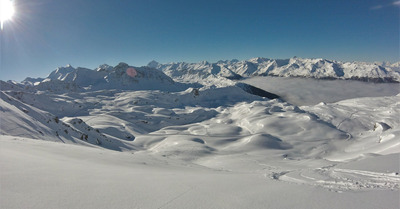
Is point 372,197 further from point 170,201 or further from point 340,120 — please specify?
point 340,120

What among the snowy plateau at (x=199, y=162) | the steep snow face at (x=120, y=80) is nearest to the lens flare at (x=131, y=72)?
the steep snow face at (x=120, y=80)

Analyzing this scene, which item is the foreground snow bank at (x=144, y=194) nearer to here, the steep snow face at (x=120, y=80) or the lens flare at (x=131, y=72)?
the steep snow face at (x=120, y=80)

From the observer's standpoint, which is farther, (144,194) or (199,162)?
(199,162)

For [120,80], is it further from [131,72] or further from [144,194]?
[144,194]

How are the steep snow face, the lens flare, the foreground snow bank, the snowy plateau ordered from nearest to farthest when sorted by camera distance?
the foreground snow bank → the snowy plateau → the steep snow face → the lens flare

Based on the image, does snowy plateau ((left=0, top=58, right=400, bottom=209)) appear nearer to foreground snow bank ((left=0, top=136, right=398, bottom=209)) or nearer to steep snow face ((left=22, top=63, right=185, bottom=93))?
foreground snow bank ((left=0, top=136, right=398, bottom=209))

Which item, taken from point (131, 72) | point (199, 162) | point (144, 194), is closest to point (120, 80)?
point (131, 72)

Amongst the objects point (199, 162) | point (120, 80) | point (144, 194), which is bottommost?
point (199, 162)

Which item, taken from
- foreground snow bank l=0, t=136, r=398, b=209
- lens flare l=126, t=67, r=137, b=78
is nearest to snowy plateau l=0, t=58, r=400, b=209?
foreground snow bank l=0, t=136, r=398, b=209

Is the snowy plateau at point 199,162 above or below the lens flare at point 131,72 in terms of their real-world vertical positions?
below

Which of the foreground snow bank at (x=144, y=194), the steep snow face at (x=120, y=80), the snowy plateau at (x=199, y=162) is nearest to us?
the foreground snow bank at (x=144, y=194)

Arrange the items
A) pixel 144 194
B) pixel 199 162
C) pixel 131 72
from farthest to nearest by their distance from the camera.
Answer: pixel 131 72 → pixel 199 162 → pixel 144 194

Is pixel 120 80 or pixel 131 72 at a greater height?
pixel 131 72

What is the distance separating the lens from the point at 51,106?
87.2 m
